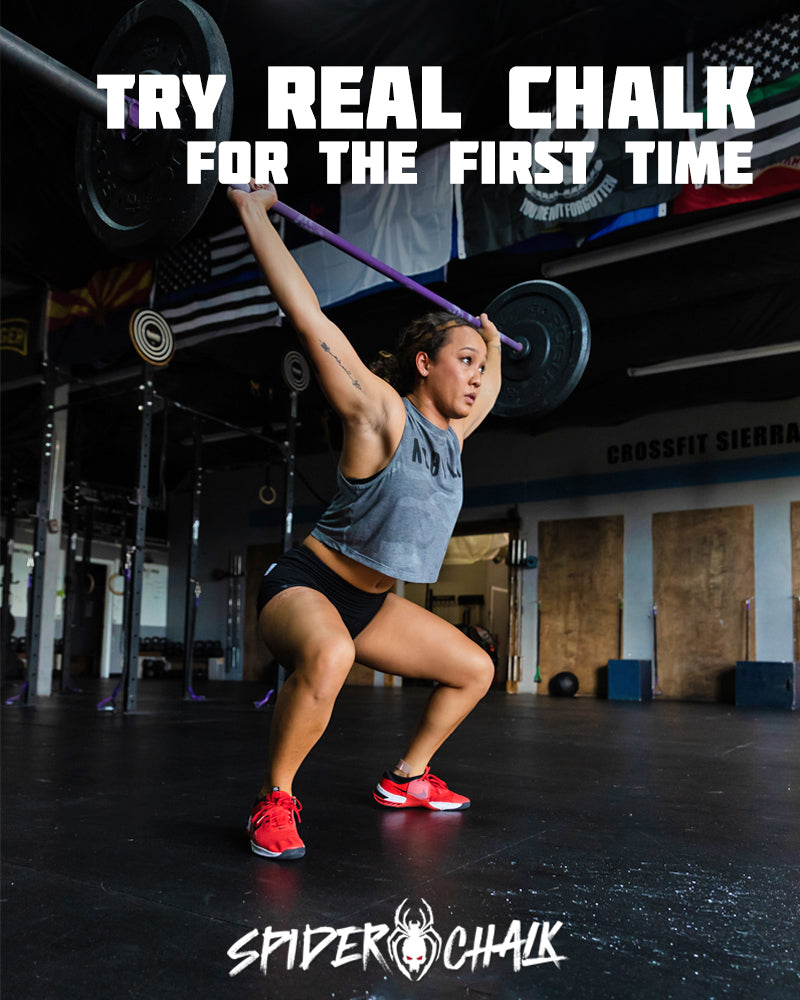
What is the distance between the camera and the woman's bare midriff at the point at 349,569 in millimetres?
1716

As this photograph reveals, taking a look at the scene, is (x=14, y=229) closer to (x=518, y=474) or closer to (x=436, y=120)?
(x=436, y=120)

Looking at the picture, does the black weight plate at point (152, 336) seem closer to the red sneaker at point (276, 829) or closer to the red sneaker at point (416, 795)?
the red sneaker at point (416, 795)

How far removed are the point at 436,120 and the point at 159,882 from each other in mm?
4057

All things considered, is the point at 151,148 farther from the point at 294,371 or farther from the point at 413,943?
the point at 294,371

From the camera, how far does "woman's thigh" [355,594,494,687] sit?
1833mm

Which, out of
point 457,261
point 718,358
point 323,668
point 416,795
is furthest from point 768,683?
point 323,668

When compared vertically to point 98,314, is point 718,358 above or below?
below

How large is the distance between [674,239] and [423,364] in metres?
3.68

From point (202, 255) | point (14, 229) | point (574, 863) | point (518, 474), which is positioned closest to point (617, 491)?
point (518, 474)

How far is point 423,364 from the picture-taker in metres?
1.86

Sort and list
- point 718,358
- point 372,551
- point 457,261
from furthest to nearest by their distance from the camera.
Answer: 1. point 718,358
2. point 457,261
3. point 372,551

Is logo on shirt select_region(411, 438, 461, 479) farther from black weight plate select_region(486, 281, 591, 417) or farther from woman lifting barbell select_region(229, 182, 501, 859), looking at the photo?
black weight plate select_region(486, 281, 591, 417)

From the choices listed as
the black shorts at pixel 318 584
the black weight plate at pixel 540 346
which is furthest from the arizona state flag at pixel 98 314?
the black shorts at pixel 318 584

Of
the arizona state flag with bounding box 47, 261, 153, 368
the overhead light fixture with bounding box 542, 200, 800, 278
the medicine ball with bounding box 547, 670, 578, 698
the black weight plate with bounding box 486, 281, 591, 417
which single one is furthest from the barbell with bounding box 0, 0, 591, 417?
the medicine ball with bounding box 547, 670, 578, 698
